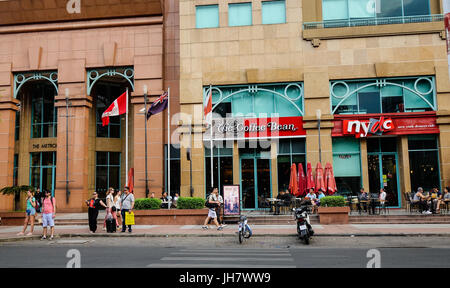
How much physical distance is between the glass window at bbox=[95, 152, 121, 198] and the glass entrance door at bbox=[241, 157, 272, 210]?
10.6 metres

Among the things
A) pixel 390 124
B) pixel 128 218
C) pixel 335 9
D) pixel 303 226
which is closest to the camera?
pixel 303 226

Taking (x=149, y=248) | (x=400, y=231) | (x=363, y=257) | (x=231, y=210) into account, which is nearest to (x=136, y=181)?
(x=231, y=210)

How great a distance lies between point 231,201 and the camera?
1845 cm

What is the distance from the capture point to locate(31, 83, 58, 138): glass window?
97.8ft

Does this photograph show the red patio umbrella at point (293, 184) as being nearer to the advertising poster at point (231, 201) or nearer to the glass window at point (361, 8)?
the advertising poster at point (231, 201)

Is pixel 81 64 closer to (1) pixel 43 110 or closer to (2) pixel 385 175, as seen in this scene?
(1) pixel 43 110

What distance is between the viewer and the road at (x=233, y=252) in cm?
905

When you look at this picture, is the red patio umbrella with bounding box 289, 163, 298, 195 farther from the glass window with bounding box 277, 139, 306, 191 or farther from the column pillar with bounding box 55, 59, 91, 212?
the column pillar with bounding box 55, 59, 91, 212

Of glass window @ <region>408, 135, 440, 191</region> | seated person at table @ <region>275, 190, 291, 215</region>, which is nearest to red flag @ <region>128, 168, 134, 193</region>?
seated person at table @ <region>275, 190, 291, 215</region>

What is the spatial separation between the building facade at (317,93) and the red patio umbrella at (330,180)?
1.58 m

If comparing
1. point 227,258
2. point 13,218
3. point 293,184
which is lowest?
point 227,258

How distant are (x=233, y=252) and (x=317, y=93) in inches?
577

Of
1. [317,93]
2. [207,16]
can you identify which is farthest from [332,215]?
[207,16]

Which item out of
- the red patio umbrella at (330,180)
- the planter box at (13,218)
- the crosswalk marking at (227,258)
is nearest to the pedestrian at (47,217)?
the planter box at (13,218)
